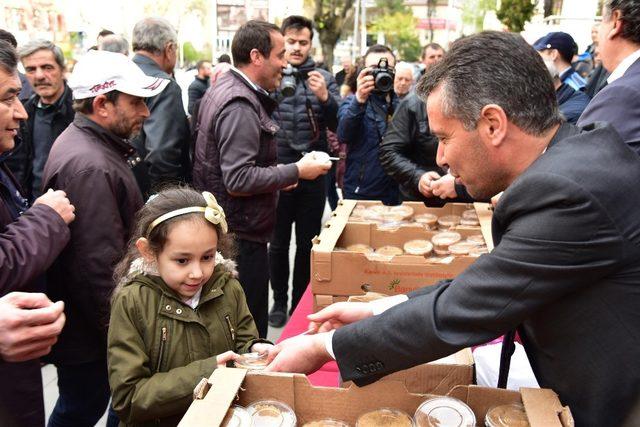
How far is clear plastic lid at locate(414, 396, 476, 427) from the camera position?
4.26ft

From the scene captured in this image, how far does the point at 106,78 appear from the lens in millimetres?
2484

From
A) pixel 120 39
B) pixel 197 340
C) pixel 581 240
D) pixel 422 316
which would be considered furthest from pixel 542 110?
pixel 120 39

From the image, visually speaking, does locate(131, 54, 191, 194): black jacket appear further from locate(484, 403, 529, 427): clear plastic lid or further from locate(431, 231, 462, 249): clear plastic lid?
locate(484, 403, 529, 427): clear plastic lid

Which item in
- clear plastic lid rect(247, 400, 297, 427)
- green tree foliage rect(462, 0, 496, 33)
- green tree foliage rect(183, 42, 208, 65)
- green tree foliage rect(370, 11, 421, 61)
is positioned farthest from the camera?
green tree foliage rect(370, 11, 421, 61)

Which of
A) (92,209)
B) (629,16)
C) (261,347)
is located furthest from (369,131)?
(261,347)

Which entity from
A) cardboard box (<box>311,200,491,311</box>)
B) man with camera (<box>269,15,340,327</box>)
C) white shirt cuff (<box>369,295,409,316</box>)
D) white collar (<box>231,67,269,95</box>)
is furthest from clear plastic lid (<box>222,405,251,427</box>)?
man with camera (<box>269,15,340,327</box>)

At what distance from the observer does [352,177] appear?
4.70 meters

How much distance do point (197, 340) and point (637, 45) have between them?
236 cm

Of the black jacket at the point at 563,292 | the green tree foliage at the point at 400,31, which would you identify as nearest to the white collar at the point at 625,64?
the black jacket at the point at 563,292

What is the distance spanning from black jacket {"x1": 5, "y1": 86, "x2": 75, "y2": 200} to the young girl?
249 centimetres

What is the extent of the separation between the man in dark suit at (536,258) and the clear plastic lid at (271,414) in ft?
0.58

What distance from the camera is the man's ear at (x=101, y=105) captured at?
246cm

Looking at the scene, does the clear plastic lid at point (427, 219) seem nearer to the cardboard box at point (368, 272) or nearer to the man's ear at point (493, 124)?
the cardboard box at point (368, 272)

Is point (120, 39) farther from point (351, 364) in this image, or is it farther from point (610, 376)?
point (610, 376)
